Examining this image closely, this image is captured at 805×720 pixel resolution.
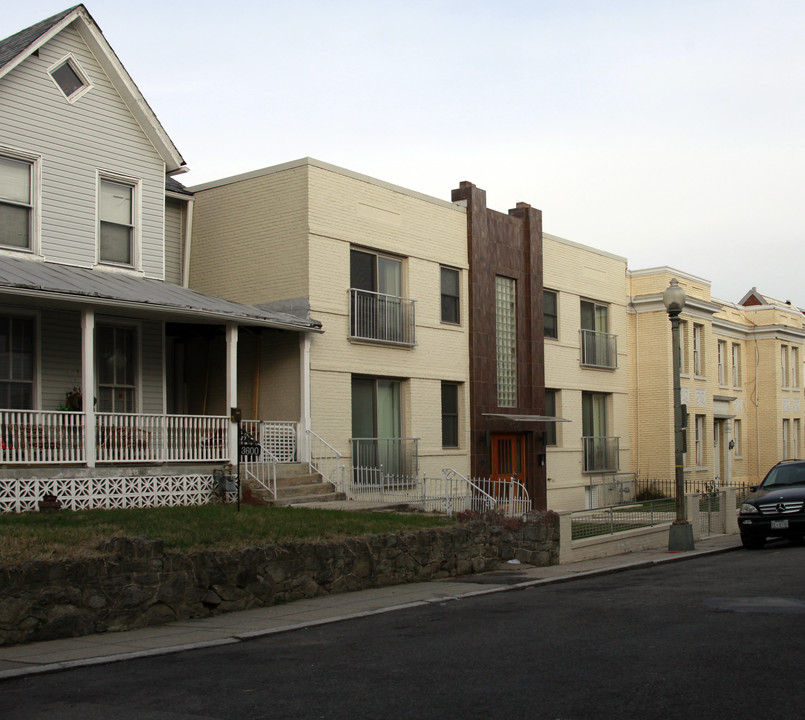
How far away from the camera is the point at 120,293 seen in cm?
1734

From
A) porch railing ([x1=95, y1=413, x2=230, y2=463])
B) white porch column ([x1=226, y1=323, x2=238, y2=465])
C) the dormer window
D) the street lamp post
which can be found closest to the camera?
porch railing ([x1=95, y1=413, x2=230, y2=463])

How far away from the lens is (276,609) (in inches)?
499

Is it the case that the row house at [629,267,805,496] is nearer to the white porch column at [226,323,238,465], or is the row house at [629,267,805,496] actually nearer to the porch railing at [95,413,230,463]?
the white porch column at [226,323,238,465]

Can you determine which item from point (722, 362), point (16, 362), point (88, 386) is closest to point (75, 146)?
point (16, 362)

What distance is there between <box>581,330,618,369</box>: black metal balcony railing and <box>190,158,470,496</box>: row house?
6.35 m

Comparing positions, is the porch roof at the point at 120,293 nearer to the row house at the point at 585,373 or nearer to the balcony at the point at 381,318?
the balcony at the point at 381,318

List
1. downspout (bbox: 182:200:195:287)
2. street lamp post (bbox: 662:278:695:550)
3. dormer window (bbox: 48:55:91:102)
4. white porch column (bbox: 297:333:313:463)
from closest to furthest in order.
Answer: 1. dormer window (bbox: 48:55:91:102)
2. street lamp post (bbox: 662:278:695:550)
3. white porch column (bbox: 297:333:313:463)
4. downspout (bbox: 182:200:195:287)

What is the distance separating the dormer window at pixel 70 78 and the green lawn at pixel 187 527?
336 inches

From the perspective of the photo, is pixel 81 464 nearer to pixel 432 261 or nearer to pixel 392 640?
pixel 392 640

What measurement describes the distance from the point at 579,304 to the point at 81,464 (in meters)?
17.5

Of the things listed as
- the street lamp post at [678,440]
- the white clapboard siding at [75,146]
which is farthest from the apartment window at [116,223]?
the street lamp post at [678,440]

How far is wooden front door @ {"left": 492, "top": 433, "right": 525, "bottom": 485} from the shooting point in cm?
2673

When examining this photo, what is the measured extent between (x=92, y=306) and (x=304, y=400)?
5378 millimetres

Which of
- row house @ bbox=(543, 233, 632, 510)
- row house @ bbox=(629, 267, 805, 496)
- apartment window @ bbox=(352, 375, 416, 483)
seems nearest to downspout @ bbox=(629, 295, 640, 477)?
row house @ bbox=(629, 267, 805, 496)
